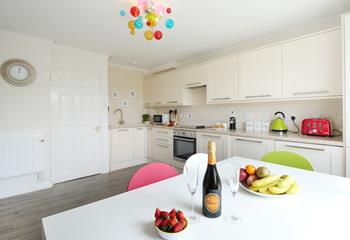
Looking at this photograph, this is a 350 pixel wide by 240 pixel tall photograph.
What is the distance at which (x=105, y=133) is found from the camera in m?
3.69

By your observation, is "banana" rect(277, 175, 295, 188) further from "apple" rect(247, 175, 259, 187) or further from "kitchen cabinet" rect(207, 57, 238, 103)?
"kitchen cabinet" rect(207, 57, 238, 103)

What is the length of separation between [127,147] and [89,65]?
1.84 metres

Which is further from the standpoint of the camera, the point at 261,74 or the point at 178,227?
the point at 261,74

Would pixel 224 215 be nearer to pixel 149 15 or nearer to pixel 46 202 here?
pixel 149 15

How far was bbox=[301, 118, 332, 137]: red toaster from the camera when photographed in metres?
2.16

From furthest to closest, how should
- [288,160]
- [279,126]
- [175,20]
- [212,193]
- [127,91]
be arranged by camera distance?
[127,91], [279,126], [175,20], [288,160], [212,193]

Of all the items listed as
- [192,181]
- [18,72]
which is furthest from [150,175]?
[18,72]

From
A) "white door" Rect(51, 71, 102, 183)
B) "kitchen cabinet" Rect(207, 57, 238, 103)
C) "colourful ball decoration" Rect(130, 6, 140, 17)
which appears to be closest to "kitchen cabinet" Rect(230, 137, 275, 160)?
"kitchen cabinet" Rect(207, 57, 238, 103)

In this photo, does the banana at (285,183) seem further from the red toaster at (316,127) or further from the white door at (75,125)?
the white door at (75,125)

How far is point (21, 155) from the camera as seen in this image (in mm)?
2639

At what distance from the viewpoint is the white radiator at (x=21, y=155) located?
252 cm

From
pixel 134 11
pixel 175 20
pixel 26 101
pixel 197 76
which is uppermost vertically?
pixel 175 20

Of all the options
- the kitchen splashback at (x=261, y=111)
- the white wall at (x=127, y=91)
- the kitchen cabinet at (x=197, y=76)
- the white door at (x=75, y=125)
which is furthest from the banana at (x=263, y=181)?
the white wall at (x=127, y=91)

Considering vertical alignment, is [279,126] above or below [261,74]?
below
